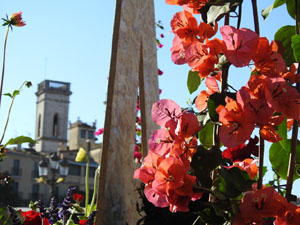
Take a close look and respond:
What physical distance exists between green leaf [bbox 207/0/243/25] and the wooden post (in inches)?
37.4

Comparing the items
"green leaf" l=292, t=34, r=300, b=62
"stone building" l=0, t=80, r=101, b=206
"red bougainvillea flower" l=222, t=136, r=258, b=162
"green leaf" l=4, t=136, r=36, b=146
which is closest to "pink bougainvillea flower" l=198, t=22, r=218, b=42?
"green leaf" l=292, t=34, r=300, b=62

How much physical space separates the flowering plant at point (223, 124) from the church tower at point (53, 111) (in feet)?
170

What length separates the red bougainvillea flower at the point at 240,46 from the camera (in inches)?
25.0

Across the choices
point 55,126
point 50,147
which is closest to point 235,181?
point 50,147

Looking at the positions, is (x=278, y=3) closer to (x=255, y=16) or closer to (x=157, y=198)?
(x=255, y=16)

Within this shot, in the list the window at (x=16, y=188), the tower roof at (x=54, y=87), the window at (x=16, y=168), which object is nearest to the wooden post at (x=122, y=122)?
the window at (x=16, y=168)

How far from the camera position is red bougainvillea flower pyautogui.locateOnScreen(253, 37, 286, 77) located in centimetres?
66

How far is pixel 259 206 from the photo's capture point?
2.00 feet

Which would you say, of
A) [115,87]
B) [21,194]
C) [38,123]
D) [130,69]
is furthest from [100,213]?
[38,123]

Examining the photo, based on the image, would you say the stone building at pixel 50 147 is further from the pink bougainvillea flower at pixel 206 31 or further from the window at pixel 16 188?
the pink bougainvillea flower at pixel 206 31

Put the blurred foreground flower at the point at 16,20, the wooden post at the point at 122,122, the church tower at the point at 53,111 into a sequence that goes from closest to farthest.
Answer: the wooden post at the point at 122,122 → the blurred foreground flower at the point at 16,20 → the church tower at the point at 53,111

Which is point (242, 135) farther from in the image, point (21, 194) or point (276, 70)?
point (21, 194)

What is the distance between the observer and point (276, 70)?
66 centimetres

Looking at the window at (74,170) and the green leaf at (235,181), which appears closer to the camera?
the green leaf at (235,181)
